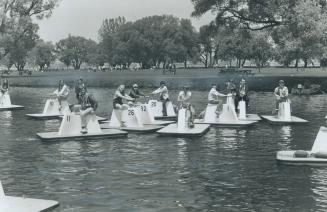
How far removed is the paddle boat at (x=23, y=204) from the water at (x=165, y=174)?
0.40 meters

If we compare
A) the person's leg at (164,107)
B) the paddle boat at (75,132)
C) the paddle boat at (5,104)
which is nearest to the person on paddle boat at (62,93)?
the person's leg at (164,107)

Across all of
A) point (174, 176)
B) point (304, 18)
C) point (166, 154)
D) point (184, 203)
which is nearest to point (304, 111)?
point (304, 18)

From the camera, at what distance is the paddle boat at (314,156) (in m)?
16.1

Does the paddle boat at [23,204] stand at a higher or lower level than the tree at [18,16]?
lower

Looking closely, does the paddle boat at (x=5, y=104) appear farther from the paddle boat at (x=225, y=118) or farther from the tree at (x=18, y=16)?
the tree at (x=18, y=16)

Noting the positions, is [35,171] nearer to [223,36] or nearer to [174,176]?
[174,176]

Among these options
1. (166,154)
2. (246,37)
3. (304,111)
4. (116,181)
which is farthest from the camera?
(246,37)

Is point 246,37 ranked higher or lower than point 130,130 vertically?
higher

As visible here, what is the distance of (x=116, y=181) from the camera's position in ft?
46.6

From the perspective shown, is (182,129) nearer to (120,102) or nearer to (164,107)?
(120,102)

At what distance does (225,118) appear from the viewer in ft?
89.8

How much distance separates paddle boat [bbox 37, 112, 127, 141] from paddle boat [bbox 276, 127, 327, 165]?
25.9 ft

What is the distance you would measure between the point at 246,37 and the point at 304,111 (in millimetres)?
24722

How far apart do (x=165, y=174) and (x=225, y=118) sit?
1266 centimetres
